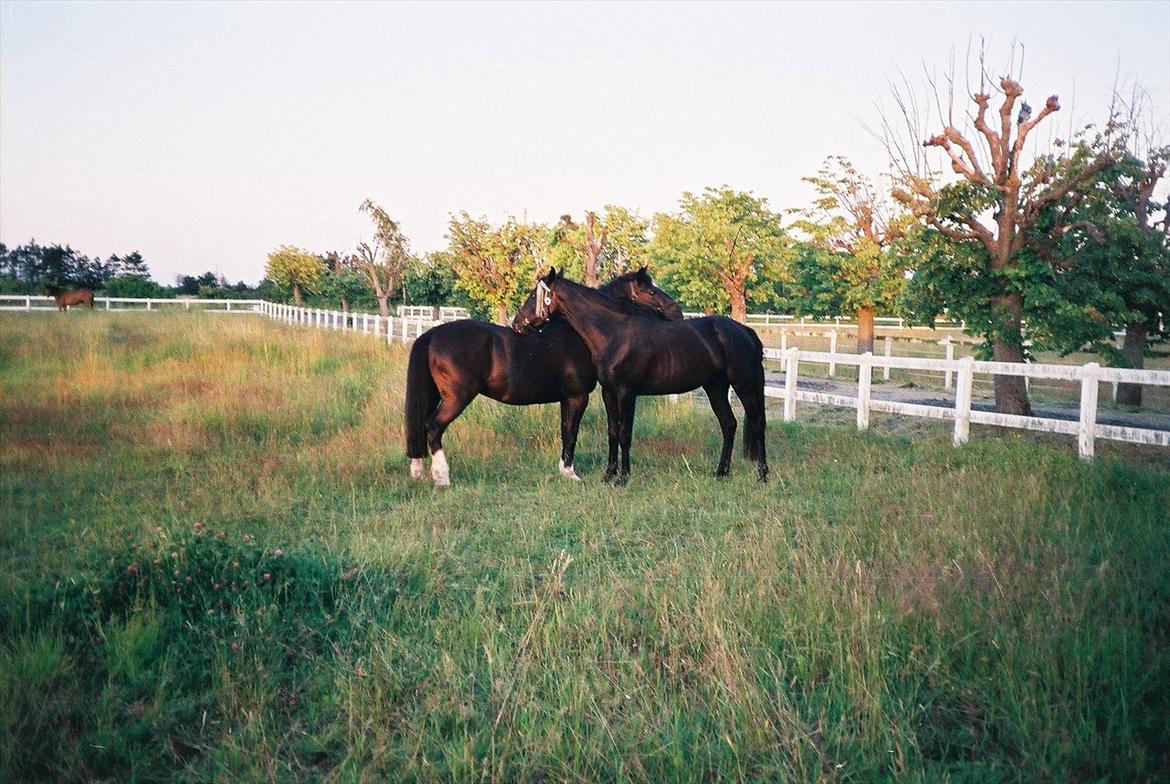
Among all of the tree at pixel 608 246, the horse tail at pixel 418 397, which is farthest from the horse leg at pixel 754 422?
the tree at pixel 608 246

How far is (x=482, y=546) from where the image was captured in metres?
5.23

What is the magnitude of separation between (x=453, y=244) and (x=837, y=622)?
35297mm

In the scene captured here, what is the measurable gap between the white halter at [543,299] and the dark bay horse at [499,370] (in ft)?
0.81

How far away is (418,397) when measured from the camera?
748cm

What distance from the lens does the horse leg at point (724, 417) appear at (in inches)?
303

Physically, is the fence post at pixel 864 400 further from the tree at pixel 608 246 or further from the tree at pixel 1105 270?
the tree at pixel 608 246

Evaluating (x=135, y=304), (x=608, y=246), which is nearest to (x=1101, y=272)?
(x=608, y=246)

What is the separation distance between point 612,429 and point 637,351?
0.86 m

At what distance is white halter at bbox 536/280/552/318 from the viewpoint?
305 inches

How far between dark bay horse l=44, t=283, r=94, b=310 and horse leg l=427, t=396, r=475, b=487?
25.0 m

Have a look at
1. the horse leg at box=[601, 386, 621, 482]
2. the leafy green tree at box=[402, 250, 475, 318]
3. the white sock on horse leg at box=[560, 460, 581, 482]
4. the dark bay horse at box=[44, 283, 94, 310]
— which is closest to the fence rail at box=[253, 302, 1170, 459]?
the horse leg at box=[601, 386, 621, 482]

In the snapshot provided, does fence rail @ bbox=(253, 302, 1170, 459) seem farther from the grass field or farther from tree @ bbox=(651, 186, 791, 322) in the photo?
tree @ bbox=(651, 186, 791, 322)


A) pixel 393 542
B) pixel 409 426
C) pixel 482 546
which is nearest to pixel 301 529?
pixel 393 542

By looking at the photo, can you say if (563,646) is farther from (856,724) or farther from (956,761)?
(956,761)
